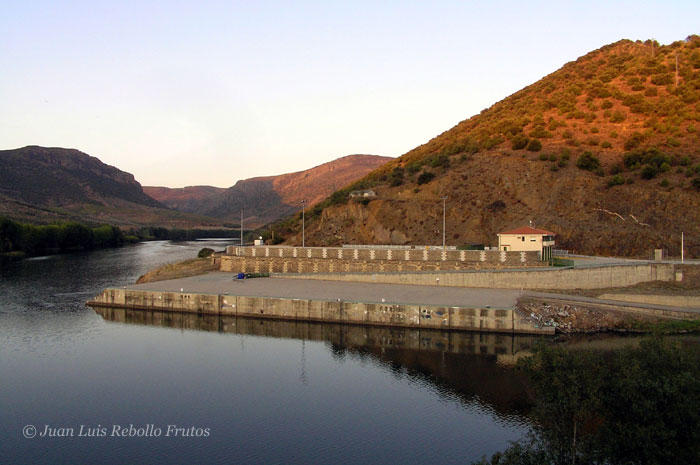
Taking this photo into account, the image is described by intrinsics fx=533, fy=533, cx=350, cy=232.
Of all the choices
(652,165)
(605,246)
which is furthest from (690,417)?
(652,165)

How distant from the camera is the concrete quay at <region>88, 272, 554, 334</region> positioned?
34.3m

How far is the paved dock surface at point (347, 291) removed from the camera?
123 feet

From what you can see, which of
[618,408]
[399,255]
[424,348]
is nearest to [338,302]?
[424,348]

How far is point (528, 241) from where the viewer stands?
45.4 metres

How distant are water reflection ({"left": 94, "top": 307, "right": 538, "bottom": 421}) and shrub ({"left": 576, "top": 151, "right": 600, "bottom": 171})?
40910 mm

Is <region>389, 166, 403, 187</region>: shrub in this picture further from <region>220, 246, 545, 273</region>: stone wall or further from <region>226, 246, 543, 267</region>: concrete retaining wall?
<region>220, 246, 545, 273</region>: stone wall

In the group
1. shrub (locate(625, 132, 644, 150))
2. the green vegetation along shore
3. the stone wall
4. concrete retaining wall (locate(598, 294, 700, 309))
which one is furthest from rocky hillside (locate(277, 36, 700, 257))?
the green vegetation along shore

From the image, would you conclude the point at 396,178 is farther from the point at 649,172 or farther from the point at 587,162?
the point at 649,172

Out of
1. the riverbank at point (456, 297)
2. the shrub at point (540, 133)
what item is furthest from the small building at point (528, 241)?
the shrub at point (540, 133)

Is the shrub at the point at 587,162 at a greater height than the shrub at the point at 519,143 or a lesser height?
lesser

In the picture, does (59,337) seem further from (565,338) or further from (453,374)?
(565,338)

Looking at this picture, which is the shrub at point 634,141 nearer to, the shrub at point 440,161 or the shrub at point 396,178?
the shrub at point 440,161

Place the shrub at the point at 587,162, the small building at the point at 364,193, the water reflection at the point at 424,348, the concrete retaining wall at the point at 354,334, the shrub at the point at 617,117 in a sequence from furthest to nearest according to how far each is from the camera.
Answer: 1. the shrub at the point at 617,117
2. the small building at the point at 364,193
3. the shrub at the point at 587,162
4. the concrete retaining wall at the point at 354,334
5. the water reflection at the point at 424,348

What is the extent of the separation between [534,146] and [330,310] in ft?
159
